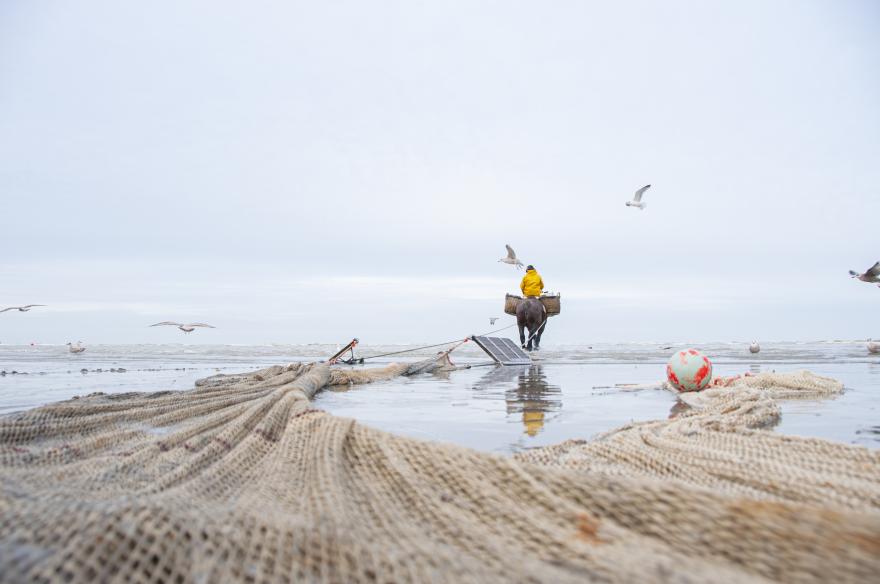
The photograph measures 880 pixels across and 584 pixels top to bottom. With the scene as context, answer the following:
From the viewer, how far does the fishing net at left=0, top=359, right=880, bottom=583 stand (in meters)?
1.12

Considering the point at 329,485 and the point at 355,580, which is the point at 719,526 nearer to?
the point at 355,580

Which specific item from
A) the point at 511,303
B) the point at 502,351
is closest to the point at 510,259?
the point at 511,303

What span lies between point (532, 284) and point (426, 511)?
15330 mm

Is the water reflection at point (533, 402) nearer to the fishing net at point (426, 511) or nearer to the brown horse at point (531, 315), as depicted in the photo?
the fishing net at point (426, 511)

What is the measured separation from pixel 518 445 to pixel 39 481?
7.44 ft

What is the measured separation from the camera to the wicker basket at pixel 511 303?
17719 millimetres

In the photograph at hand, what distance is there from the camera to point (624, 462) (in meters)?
2.46

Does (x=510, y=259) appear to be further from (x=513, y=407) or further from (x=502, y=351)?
(x=513, y=407)

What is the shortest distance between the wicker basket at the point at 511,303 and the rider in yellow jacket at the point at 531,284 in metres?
0.82

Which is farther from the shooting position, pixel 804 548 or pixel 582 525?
pixel 582 525

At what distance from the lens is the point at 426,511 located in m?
1.60

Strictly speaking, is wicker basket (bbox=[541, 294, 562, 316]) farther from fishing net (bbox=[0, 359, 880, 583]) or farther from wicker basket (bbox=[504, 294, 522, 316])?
fishing net (bbox=[0, 359, 880, 583])

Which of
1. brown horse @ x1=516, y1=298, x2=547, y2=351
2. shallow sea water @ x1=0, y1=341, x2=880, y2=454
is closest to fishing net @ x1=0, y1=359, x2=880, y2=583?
shallow sea water @ x1=0, y1=341, x2=880, y2=454

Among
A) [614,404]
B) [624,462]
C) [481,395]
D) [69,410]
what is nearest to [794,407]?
[614,404]
